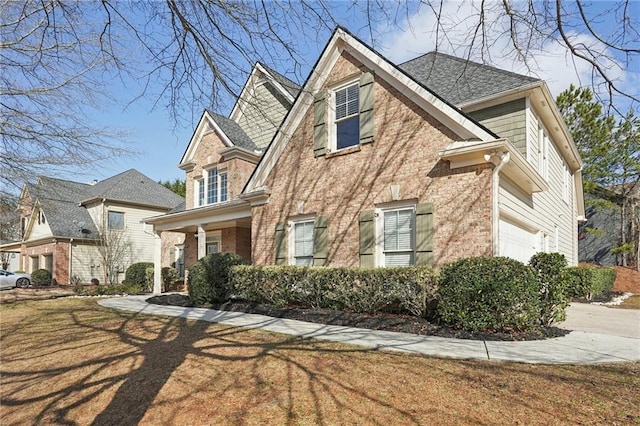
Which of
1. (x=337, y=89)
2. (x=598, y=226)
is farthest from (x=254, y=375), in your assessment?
(x=598, y=226)

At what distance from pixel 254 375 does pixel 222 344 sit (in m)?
1.76

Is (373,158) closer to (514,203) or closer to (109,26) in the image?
(514,203)

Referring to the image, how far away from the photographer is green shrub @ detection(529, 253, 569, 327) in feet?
22.0

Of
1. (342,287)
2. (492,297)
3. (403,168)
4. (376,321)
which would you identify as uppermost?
(403,168)

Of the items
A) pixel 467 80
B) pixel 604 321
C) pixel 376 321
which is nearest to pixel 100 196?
pixel 376 321

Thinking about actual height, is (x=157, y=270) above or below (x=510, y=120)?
below

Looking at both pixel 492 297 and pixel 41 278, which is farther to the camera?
pixel 41 278

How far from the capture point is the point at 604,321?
27.8 feet

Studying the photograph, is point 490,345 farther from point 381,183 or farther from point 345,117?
point 345,117

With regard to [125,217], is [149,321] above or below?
below

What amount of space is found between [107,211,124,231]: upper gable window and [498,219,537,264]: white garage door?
23.9 m

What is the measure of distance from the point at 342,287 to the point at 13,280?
23.2m

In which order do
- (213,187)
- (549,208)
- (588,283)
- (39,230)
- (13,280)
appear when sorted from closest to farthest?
1. (588,283)
2. (549,208)
3. (213,187)
4. (13,280)
5. (39,230)

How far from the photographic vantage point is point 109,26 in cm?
473
